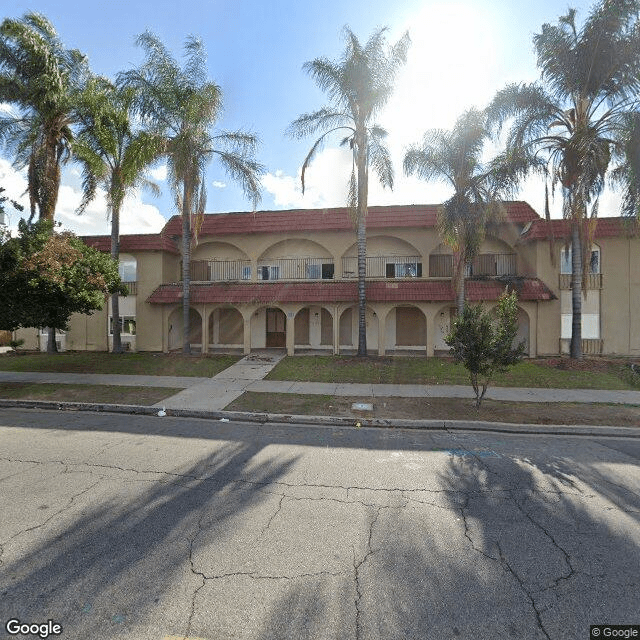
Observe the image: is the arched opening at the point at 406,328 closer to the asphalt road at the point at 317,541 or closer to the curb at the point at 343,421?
the curb at the point at 343,421

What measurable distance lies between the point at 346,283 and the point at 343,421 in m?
10.9

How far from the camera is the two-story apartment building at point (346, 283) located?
1697 centimetres

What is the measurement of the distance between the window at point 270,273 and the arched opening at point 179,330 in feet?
15.0

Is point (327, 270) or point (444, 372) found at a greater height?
point (327, 270)

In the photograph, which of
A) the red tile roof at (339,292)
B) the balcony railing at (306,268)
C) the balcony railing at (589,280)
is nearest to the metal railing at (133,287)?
the red tile roof at (339,292)

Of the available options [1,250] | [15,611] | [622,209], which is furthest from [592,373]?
[1,250]

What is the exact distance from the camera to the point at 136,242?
19.2m

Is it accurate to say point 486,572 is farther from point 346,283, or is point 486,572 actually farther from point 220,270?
point 220,270

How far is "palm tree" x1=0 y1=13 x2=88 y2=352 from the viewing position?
14.2 meters

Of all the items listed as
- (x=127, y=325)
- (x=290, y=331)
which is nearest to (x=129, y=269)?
(x=127, y=325)

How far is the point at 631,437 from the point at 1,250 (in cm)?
1669

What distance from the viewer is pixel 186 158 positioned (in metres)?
14.6

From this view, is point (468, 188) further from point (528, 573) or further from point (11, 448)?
point (11, 448)

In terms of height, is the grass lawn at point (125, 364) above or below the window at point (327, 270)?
below
